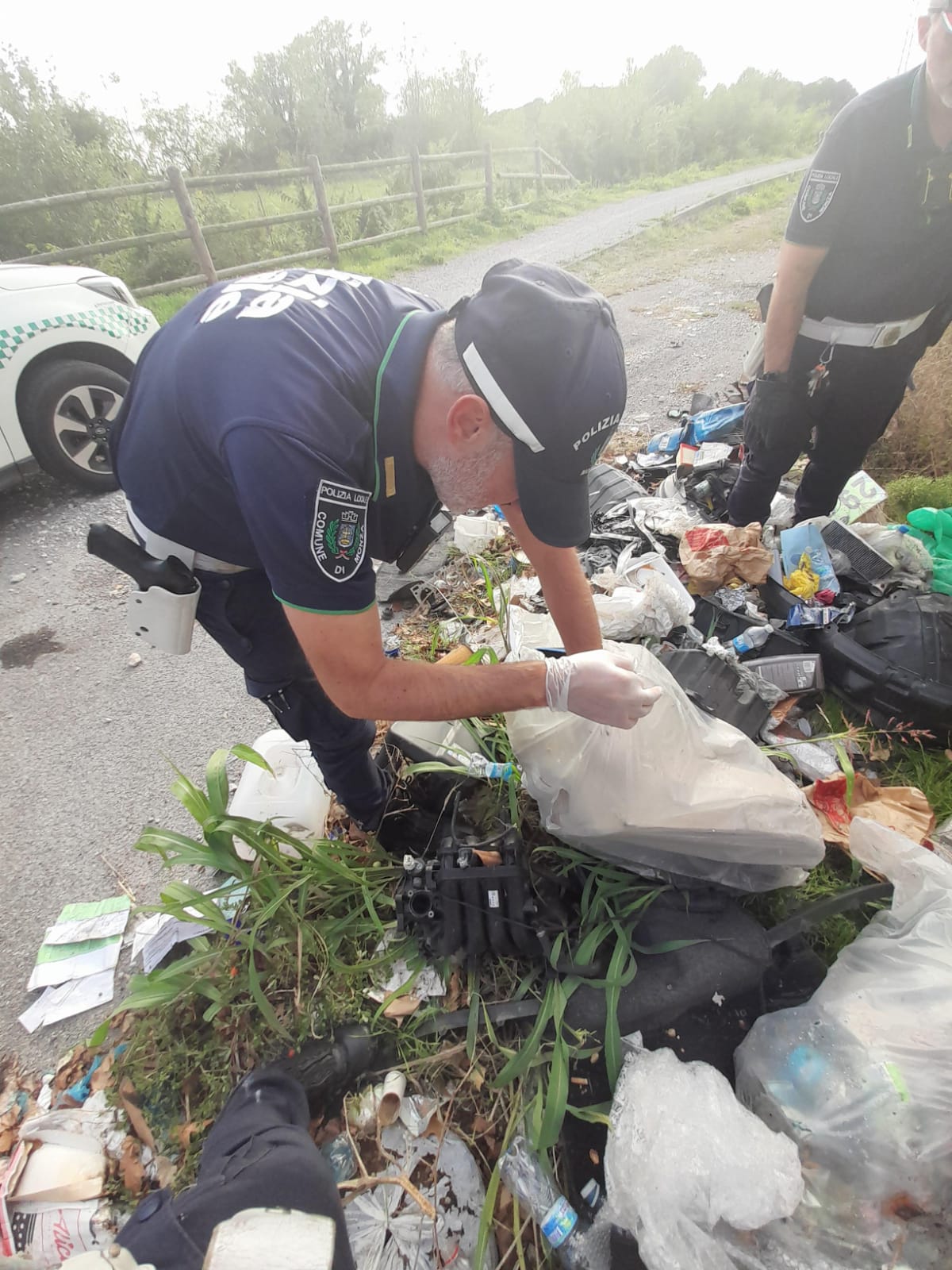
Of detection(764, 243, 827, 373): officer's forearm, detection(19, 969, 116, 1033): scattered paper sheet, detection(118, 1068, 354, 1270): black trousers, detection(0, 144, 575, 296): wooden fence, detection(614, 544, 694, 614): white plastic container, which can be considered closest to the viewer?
detection(118, 1068, 354, 1270): black trousers

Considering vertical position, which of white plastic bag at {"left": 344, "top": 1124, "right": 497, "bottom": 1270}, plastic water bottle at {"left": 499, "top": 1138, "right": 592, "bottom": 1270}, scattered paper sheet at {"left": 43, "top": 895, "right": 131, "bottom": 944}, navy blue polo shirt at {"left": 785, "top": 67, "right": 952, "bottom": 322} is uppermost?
navy blue polo shirt at {"left": 785, "top": 67, "right": 952, "bottom": 322}

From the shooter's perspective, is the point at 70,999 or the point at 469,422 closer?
the point at 469,422

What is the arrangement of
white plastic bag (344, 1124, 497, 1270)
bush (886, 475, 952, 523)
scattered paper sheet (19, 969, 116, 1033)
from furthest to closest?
bush (886, 475, 952, 523)
scattered paper sheet (19, 969, 116, 1033)
white plastic bag (344, 1124, 497, 1270)

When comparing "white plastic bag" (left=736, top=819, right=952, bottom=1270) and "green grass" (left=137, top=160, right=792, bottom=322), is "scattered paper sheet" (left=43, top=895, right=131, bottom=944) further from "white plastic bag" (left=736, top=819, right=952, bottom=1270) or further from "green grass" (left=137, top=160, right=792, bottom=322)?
"green grass" (left=137, top=160, right=792, bottom=322)

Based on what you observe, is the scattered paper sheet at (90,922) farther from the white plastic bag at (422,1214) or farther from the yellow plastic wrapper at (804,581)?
the yellow plastic wrapper at (804,581)

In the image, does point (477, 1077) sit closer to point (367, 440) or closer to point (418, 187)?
point (367, 440)

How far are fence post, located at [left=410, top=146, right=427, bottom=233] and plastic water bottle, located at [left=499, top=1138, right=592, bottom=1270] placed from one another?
467 inches

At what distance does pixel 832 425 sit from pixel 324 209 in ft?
28.2

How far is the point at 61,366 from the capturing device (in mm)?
3303

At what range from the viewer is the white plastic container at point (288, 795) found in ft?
6.21

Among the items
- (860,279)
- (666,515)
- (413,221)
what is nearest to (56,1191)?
(666,515)

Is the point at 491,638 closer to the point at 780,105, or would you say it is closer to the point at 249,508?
the point at 249,508

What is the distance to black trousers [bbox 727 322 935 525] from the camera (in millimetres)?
2256

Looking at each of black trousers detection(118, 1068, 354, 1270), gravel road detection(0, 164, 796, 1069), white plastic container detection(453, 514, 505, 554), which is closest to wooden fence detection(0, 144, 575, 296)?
gravel road detection(0, 164, 796, 1069)
